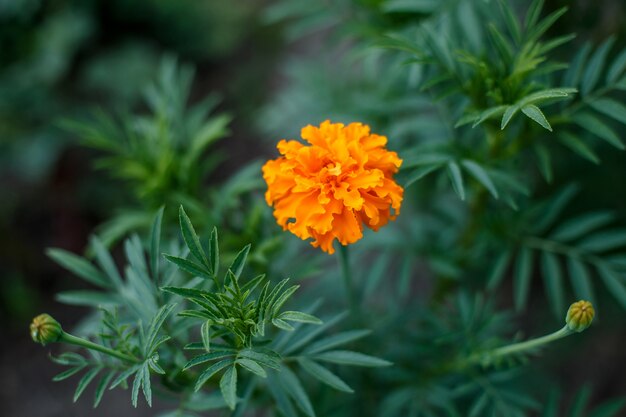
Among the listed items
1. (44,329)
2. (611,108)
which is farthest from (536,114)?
(44,329)

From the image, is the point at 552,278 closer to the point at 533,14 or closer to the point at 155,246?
the point at 533,14

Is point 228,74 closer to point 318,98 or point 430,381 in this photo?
point 318,98

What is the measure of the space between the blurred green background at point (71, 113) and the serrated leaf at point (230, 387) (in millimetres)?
1238

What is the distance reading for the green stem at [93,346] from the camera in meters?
1.02

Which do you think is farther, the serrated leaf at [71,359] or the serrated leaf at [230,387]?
the serrated leaf at [71,359]

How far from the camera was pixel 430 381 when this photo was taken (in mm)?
1529

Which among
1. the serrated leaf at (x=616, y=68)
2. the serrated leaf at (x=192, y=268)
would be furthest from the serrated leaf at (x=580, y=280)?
the serrated leaf at (x=192, y=268)

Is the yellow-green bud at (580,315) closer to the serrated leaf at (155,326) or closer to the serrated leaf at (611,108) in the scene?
the serrated leaf at (611,108)

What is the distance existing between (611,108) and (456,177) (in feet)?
1.27

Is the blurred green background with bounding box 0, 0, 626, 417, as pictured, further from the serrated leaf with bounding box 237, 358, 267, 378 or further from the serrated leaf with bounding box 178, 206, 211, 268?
the serrated leaf with bounding box 237, 358, 267, 378

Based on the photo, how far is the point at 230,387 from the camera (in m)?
1.00

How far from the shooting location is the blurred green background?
249cm

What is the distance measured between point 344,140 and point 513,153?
21.1 inches

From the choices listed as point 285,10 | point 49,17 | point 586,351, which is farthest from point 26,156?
point 586,351
